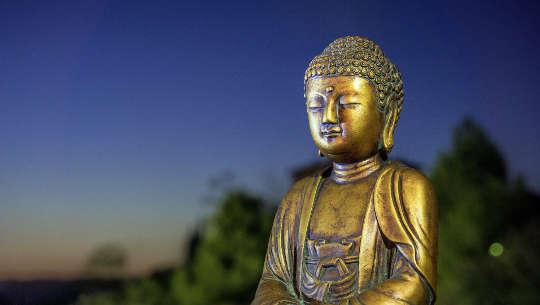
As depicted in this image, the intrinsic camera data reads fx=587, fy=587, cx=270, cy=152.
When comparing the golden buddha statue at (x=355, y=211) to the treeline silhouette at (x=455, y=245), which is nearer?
the golden buddha statue at (x=355, y=211)

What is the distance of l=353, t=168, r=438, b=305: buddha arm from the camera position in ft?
10.7

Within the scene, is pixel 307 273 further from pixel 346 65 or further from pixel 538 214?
pixel 538 214

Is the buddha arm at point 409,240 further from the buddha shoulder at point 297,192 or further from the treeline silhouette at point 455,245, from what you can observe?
the treeline silhouette at point 455,245

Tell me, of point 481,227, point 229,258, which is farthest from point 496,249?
point 229,258

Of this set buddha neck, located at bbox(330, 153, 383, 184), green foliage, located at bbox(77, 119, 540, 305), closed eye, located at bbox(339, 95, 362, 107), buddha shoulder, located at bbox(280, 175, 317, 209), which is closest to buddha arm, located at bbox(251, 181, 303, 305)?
buddha shoulder, located at bbox(280, 175, 317, 209)

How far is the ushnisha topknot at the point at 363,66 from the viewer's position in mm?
3674

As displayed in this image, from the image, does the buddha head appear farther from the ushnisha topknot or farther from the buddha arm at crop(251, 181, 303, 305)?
the buddha arm at crop(251, 181, 303, 305)

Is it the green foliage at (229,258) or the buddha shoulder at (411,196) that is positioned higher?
the buddha shoulder at (411,196)

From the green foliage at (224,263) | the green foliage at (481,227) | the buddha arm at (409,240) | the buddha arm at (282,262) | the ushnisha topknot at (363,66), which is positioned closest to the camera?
the buddha arm at (409,240)

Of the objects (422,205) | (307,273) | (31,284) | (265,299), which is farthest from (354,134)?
(31,284)

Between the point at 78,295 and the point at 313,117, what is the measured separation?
13.7 feet

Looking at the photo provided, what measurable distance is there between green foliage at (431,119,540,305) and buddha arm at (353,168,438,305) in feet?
15.4

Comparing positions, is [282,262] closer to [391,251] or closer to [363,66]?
[391,251]

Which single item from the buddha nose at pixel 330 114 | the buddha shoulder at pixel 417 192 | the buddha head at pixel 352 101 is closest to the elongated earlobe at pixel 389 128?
the buddha head at pixel 352 101
